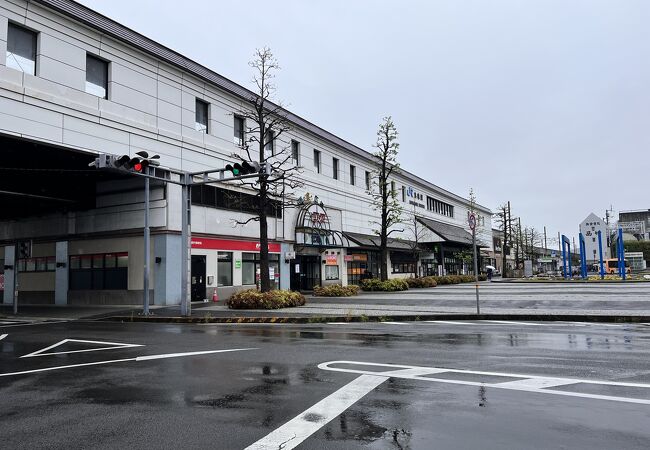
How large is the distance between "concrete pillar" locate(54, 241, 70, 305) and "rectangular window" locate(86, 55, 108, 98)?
34.0 feet

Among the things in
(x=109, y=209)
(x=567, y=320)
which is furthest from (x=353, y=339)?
(x=109, y=209)

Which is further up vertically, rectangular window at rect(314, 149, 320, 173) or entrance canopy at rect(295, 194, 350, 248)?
rectangular window at rect(314, 149, 320, 173)

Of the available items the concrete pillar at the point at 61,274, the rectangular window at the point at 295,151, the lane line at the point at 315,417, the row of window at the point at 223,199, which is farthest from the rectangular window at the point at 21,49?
the lane line at the point at 315,417

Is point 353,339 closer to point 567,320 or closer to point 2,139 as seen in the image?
point 567,320

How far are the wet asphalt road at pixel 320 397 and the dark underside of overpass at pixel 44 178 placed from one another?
1247 cm

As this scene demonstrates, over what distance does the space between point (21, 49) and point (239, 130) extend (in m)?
12.4

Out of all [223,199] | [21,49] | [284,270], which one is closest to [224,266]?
[223,199]

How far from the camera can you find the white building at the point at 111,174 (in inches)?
739

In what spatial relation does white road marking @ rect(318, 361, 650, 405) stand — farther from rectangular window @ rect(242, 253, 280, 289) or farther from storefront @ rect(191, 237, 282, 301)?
rectangular window @ rect(242, 253, 280, 289)

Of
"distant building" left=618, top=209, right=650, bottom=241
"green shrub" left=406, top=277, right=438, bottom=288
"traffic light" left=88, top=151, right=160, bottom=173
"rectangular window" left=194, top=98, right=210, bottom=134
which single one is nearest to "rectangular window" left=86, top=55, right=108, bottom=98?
"rectangular window" left=194, top=98, right=210, bottom=134

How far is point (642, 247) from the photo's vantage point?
332 feet

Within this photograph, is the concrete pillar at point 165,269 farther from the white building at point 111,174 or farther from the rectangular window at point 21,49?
the rectangular window at point 21,49

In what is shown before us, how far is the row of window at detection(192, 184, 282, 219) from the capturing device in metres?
25.5

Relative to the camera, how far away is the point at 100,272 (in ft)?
84.3
